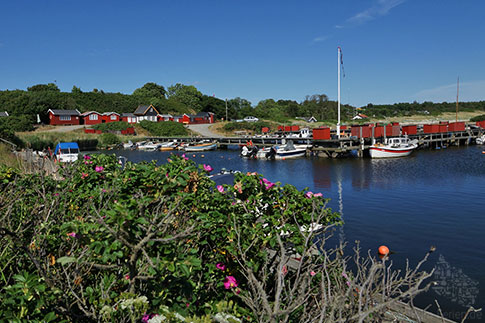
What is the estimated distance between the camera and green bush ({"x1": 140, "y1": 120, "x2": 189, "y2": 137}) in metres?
82.0

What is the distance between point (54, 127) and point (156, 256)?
91.2 m

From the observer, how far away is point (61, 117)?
8638cm

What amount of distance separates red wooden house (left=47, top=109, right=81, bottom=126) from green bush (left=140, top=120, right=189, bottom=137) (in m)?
16.1

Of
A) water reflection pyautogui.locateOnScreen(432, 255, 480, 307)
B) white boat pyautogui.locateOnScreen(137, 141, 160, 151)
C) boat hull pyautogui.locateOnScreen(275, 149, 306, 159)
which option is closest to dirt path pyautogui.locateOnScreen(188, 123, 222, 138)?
white boat pyautogui.locateOnScreen(137, 141, 160, 151)

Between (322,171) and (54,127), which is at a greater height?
(54,127)

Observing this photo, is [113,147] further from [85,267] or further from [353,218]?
[85,267]

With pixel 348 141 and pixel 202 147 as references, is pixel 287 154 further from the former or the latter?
pixel 202 147

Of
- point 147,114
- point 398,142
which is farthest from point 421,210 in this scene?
Answer: point 147,114

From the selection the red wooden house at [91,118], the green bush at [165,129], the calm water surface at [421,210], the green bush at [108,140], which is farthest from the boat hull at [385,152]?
the red wooden house at [91,118]

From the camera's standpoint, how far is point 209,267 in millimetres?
4879

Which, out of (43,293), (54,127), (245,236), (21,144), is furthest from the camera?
(54,127)

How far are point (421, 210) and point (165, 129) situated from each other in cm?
6967

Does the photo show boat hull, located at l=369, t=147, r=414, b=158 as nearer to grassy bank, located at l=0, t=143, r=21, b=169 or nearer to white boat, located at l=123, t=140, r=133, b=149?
grassy bank, located at l=0, t=143, r=21, b=169

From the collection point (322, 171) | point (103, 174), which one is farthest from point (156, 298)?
point (322, 171)
